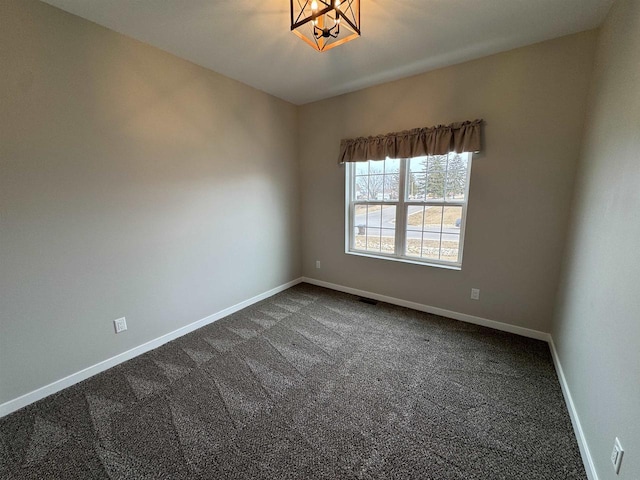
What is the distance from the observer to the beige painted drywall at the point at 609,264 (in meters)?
1.06

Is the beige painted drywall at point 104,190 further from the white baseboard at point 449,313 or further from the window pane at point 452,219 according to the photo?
the window pane at point 452,219

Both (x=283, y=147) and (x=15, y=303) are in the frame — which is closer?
(x=15, y=303)

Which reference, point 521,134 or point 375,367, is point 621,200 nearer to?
point 521,134

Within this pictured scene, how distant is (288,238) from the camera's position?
3.70m

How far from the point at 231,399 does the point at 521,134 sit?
3.12 meters

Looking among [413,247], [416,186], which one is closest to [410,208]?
[416,186]

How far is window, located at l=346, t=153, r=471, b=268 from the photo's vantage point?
271 centimetres

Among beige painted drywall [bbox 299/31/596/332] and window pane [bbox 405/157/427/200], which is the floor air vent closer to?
beige painted drywall [bbox 299/31/596/332]

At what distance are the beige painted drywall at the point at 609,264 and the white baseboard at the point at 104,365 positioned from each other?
115 inches

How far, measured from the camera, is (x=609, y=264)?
1326 millimetres

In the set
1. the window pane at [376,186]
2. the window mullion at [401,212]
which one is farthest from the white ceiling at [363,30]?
the window pane at [376,186]

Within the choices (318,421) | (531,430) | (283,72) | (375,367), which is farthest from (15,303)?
(531,430)

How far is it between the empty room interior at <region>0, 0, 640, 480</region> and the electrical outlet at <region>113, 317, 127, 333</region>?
49 millimetres

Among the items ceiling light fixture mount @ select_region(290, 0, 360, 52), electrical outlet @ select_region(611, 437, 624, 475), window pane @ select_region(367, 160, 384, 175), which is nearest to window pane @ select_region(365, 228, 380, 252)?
window pane @ select_region(367, 160, 384, 175)
